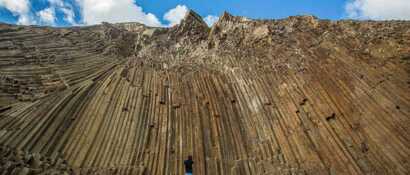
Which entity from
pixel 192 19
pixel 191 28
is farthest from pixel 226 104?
pixel 192 19

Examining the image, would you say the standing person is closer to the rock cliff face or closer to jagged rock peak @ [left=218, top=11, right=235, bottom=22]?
the rock cliff face

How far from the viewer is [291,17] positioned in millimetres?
13523

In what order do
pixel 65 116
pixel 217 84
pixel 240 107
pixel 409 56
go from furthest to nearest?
pixel 217 84 < pixel 240 107 < pixel 65 116 < pixel 409 56

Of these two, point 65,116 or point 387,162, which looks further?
point 65,116

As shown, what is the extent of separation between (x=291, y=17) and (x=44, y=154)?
11298mm

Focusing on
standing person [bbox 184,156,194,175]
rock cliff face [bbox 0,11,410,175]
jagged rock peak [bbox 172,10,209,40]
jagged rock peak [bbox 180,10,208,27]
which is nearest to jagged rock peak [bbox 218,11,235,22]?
jagged rock peak [bbox 172,10,209,40]

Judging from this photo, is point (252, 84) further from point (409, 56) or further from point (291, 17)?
point (409, 56)

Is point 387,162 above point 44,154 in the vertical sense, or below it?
below

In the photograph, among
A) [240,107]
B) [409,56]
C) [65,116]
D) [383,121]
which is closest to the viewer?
[383,121]

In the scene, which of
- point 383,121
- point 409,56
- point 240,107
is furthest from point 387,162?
point 240,107

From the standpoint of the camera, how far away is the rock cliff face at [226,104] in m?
8.52

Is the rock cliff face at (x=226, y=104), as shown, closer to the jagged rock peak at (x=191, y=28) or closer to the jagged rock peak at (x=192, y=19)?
the jagged rock peak at (x=191, y=28)

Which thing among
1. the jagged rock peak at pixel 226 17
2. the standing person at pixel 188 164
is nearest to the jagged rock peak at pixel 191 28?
the jagged rock peak at pixel 226 17

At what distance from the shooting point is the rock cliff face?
8516 millimetres
